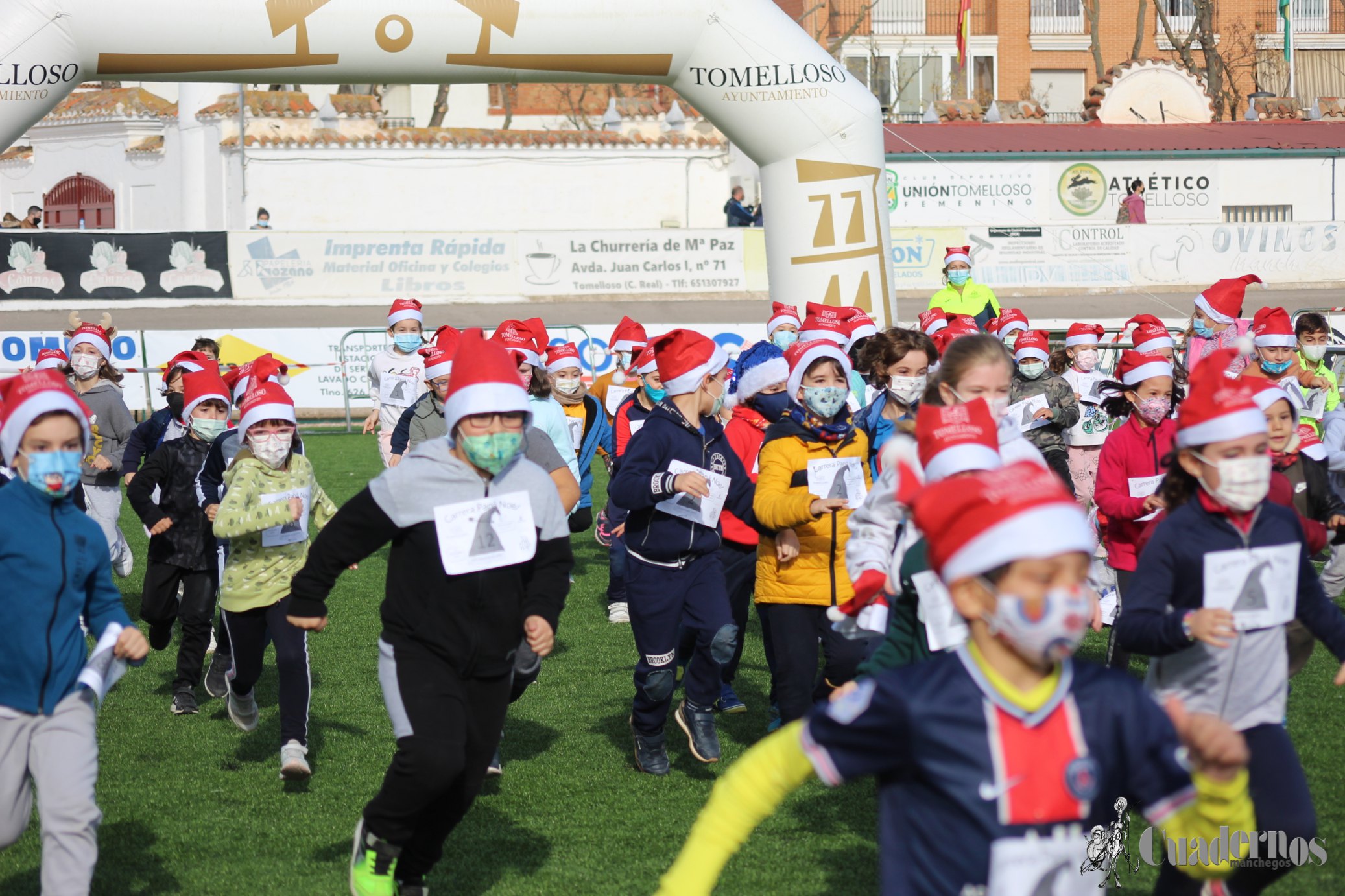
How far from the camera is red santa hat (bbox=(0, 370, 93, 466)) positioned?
4914 millimetres

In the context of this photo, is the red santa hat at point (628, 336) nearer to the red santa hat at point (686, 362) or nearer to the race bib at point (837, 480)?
the red santa hat at point (686, 362)

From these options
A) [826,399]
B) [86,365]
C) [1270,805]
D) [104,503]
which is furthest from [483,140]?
[1270,805]

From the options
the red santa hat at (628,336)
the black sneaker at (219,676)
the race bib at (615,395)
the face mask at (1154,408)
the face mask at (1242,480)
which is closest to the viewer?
the face mask at (1242,480)

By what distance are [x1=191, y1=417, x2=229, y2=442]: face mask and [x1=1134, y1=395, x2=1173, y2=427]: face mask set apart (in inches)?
187

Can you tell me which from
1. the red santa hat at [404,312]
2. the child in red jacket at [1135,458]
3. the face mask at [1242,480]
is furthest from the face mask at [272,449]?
the red santa hat at [404,312]

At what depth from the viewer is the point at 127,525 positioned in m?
15.9

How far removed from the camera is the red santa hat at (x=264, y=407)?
23.1 ft

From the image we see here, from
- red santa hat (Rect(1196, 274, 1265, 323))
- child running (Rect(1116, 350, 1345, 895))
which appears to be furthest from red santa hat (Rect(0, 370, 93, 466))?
red santa hat (Rect(1196, 274, 1265, 323))

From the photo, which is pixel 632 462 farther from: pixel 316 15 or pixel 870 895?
pixel 316 15

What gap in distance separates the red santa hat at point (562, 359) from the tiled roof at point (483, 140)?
2505cm

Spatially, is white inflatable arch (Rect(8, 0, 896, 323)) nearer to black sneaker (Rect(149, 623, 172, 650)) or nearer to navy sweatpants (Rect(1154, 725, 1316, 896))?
black sneaker (Rect(149, 623, 172, 650))

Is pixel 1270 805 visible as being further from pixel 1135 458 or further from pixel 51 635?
pixel 51 635

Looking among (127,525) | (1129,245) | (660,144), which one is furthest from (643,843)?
(660,144)

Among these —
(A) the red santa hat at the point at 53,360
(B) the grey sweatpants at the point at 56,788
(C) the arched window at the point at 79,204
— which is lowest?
(B) the grey sweatpants at the point at 56,788
